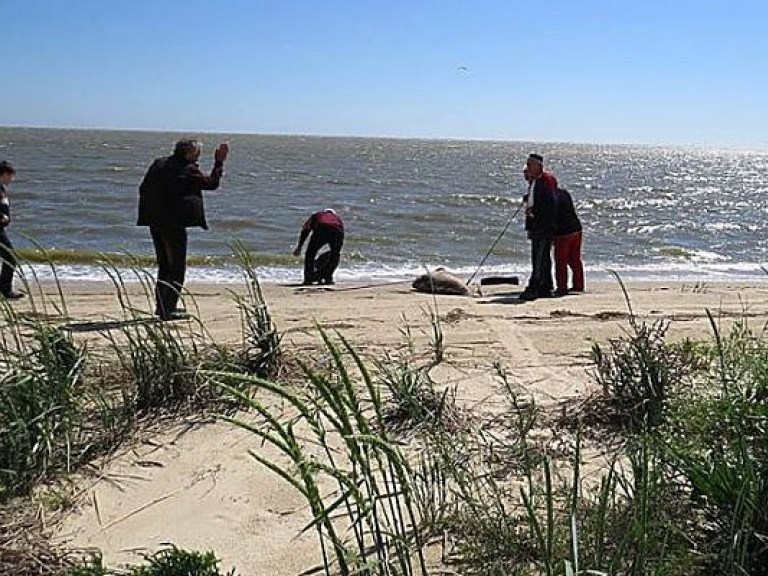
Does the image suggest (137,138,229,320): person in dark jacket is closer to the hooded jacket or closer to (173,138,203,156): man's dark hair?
(173,138,203,156): man's dark hair

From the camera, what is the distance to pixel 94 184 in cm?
3247

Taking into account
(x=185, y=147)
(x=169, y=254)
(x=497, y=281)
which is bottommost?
(x=497, y=281)

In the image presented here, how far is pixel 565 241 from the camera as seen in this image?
11.0 metres

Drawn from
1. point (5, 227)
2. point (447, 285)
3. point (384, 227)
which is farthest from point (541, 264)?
point (384, 227)

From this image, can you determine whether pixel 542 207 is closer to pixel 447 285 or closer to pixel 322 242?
pixel 447 285

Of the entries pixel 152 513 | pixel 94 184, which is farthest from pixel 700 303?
pixel 94 184

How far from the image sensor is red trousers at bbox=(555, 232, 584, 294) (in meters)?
11.0

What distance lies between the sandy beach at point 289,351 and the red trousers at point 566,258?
0.66 m

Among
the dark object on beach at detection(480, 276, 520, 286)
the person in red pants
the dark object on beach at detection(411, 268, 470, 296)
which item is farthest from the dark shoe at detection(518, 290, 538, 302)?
the dark object on beach at detection(480, 276, 520, 286)

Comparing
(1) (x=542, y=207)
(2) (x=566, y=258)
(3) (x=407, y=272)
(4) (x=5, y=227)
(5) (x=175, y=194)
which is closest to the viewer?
(5) (x=175, y=194)

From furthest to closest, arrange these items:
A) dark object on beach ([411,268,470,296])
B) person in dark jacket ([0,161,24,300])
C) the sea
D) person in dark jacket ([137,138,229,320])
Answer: the sea → dark object on beach ([411,268,470,296]) → person in dark jacket ([0,161,24,300]) → person in dark jacket ([137,138,229,320])

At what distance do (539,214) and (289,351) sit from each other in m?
5.48

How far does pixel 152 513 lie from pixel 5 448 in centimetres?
66

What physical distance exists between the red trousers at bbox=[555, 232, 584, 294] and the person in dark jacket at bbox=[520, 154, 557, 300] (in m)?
0.39
